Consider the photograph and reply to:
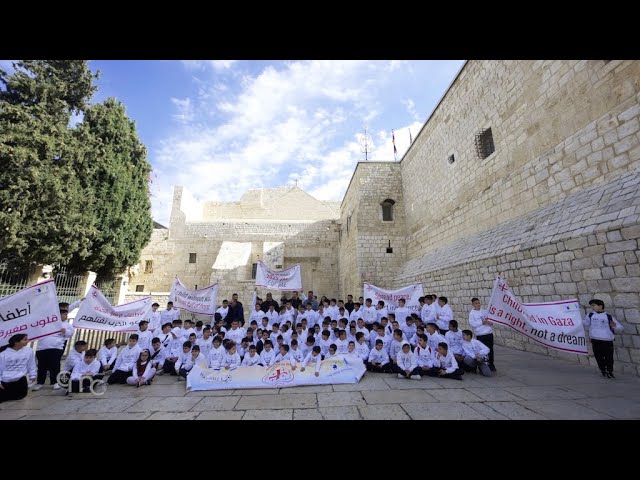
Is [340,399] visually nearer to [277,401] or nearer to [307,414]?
[307,414]

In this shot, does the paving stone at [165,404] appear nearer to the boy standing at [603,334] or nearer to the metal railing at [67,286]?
the boy standing at [603,334]

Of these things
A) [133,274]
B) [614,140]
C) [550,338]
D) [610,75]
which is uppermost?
[610,75]

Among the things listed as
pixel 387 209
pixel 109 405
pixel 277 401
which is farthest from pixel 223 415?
pixel 387 209

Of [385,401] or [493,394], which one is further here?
[493,394]

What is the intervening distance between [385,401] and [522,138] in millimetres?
7766

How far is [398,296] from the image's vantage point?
8297mm

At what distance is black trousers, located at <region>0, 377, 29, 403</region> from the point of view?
422 cm

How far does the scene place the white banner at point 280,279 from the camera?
932 cm

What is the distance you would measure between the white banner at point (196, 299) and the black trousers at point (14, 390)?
386 centimetres

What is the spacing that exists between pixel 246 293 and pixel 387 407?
14.0 metres
